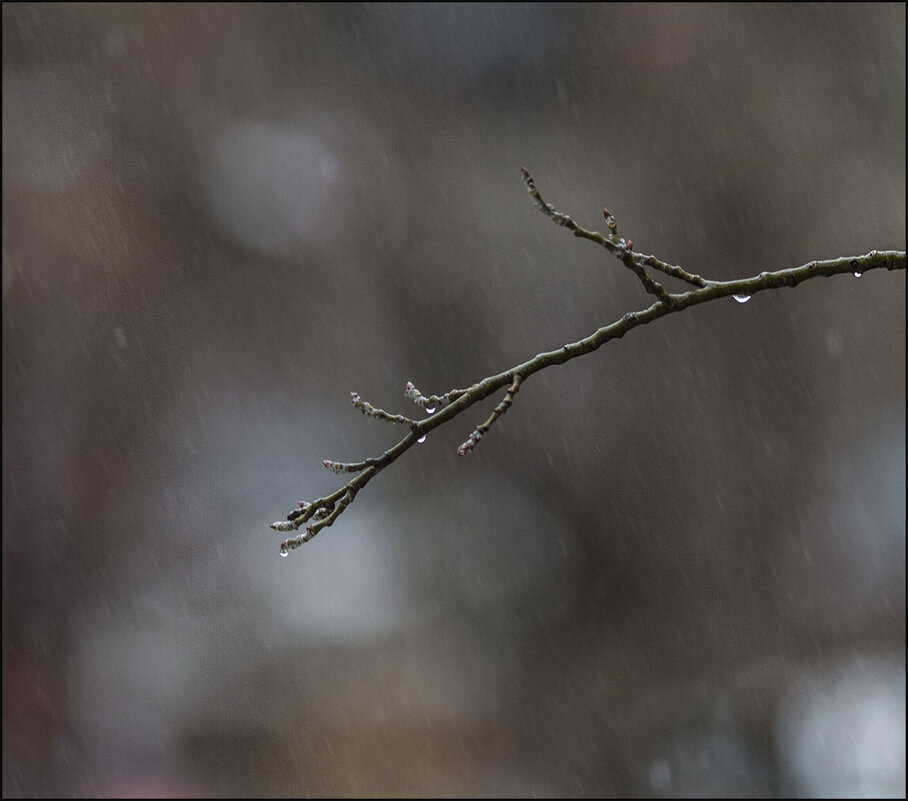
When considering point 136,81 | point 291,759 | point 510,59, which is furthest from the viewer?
point 510,59

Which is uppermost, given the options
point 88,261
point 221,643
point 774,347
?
point 88,261

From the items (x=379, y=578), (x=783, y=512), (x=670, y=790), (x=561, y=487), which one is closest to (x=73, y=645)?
(x=379, y=578)

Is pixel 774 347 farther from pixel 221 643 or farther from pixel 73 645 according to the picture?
pixel 73 645

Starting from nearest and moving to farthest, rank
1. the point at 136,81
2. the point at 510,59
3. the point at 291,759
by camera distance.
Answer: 1. the point at 291,759
2. the point at 136,81
3. the point at 510,59

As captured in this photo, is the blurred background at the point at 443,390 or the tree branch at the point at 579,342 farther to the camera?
the blurred background at the point at 443,390

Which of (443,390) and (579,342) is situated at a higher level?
(443,390)

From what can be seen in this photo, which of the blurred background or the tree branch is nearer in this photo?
the tree branch

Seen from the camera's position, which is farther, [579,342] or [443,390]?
[443,390]

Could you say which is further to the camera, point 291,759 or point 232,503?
point 232,503
